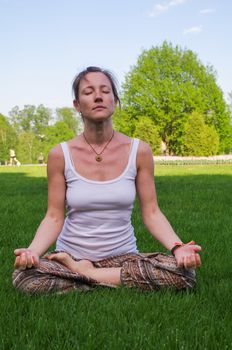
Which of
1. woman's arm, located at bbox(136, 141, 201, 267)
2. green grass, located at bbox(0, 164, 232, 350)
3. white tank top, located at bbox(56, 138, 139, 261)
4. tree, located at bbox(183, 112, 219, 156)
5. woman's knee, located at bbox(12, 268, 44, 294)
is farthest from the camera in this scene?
tree, located at bbox(183, 112, 219, 156)

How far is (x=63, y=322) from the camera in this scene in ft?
9.82

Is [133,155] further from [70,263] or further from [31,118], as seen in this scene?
[31,118]

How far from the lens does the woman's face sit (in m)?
3.71

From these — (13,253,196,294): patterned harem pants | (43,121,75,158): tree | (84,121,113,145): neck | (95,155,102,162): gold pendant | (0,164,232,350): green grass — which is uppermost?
(43,121,75,158): tree

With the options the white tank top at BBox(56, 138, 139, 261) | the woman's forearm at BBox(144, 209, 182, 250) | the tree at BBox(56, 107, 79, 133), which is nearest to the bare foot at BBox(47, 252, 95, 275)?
the white tank top at BBox(56, 138, 139, 261)

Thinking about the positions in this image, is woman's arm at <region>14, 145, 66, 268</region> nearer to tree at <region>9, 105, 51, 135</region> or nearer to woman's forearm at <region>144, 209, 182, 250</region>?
woman's forearm at <region>144, 209, 182, 250</region>

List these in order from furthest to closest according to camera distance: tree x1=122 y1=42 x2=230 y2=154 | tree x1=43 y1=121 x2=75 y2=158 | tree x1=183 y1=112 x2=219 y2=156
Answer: tree x1=43 y1=121 x2=75 y2=158, tree x1=122 y1=42 x2=230 y2=154, tree x1=183 y1=112 x2=219 y2=156

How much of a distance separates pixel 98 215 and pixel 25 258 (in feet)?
2.26

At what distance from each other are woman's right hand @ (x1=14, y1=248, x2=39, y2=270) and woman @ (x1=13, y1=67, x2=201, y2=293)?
89mm

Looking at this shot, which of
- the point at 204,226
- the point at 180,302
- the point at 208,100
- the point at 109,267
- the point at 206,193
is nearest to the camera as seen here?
the point at 180,302

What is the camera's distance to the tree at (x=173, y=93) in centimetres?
5331

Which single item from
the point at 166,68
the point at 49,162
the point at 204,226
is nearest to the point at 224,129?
the point at 166,68

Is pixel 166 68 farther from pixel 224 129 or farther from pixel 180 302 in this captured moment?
pixel 180 302

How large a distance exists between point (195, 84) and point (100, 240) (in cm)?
5349
